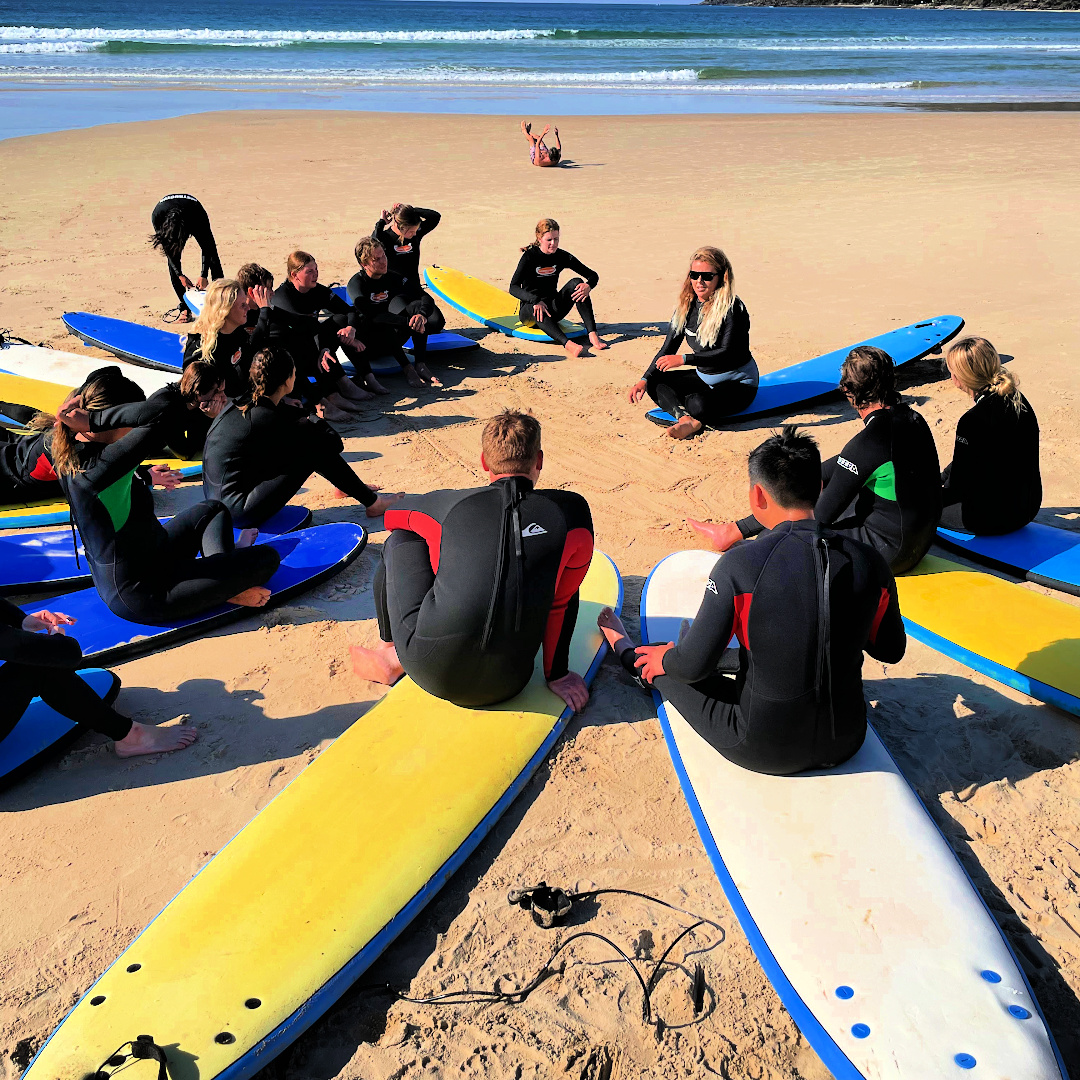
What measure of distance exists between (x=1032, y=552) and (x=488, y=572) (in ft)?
10.8

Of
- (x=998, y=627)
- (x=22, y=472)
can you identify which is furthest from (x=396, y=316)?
(x=998, y=627)

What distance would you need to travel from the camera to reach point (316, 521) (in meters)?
5.54

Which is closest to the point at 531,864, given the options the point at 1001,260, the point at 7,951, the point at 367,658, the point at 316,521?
the point at 367,658

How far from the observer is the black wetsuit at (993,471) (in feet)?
15.2

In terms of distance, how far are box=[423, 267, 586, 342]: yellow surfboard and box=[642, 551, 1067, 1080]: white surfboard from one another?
550 centimetres

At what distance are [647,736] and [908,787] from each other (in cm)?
99

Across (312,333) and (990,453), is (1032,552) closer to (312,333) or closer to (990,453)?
(990,453)

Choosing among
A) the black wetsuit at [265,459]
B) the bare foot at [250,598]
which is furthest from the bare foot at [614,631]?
the black wetsuit at [265,459]

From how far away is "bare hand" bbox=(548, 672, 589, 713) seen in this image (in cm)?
373

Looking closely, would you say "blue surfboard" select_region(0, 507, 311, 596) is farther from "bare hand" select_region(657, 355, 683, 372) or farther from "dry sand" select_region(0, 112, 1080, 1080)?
"bare hand" select_region(657, 355, 683, 372)

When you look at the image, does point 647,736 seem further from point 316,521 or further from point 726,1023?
point 316,521

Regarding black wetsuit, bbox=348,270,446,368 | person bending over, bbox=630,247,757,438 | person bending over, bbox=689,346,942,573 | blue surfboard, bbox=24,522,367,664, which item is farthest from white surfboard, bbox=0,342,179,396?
person bending over, bbox=689,346,942,573

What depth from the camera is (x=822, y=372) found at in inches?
280

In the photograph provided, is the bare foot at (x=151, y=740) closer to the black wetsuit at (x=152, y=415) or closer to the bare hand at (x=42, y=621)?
the bare hand at (x=42, y=621)
